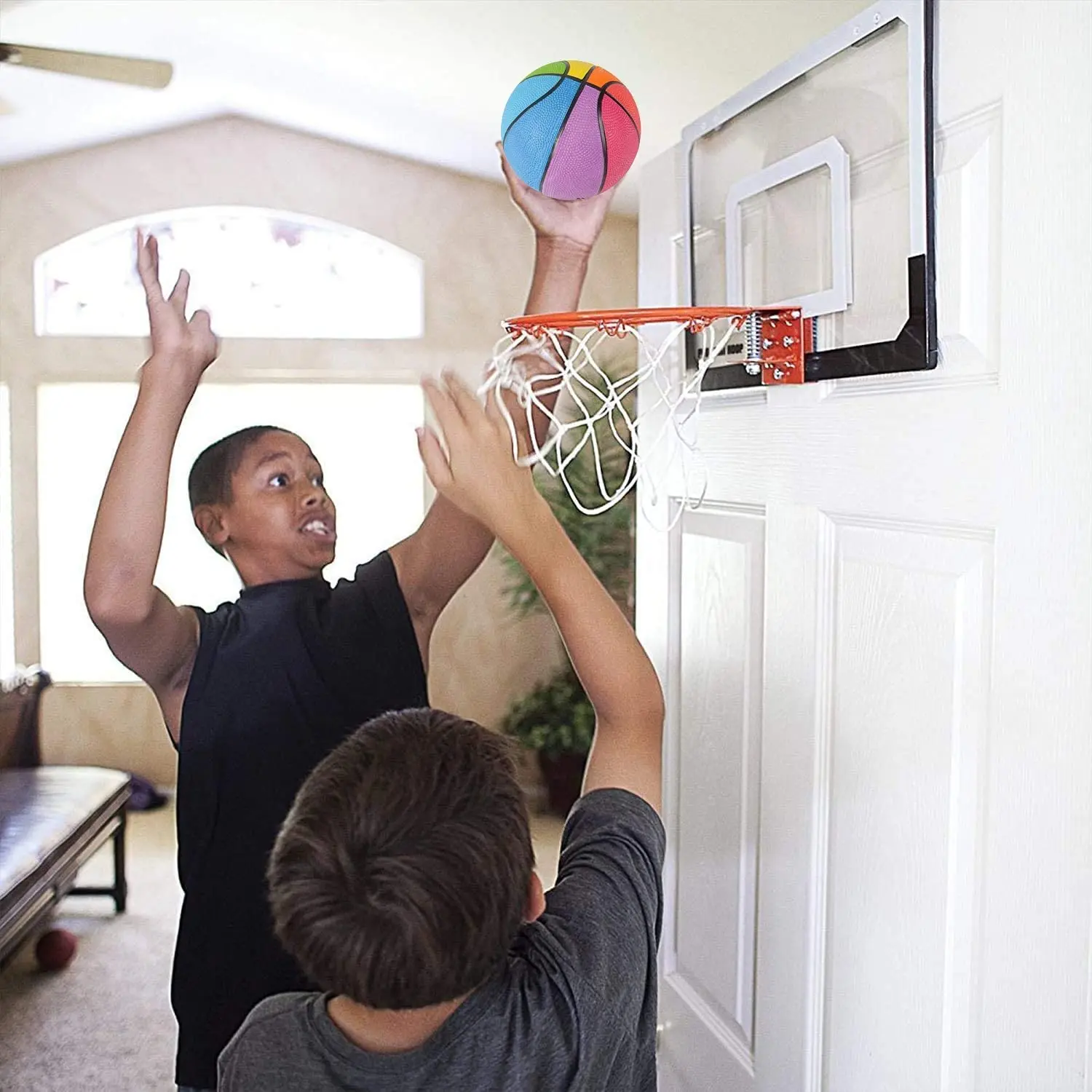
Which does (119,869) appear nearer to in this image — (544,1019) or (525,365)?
(525,365)

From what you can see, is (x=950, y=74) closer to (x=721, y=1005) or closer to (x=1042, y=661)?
(x=1042, y=661)

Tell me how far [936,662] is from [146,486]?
0.84 meters

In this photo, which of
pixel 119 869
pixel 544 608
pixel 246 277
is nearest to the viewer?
pixel 119 869

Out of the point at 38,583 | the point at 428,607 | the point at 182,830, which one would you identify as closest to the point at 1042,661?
the point at 428,607

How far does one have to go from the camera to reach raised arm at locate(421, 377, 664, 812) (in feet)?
2.85

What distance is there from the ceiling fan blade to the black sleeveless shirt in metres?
0.92

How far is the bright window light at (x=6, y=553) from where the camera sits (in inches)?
94.5

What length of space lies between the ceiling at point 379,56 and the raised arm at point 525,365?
773 mm

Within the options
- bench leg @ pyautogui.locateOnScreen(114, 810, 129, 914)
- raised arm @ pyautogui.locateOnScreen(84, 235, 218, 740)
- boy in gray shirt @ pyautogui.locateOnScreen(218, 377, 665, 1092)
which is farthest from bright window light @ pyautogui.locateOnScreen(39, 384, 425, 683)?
boy in gray shirt @ pyautogui.locateOnScreen(218, 377, 665, 1092)

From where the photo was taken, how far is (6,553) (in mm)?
2457

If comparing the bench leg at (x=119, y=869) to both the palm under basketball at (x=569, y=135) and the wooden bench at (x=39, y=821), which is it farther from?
the palm under basketball at (x=569, y=135)

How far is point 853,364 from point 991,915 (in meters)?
0.40

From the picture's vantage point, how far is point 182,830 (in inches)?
60.7

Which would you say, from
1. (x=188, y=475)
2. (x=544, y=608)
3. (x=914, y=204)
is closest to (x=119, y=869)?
(x=188, y=475)
